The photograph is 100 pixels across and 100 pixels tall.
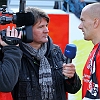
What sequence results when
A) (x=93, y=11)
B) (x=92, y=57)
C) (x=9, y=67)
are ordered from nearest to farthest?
(x=9, y=67), (x=92, y=57), (x=93, y=11)

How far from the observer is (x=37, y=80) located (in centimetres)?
262

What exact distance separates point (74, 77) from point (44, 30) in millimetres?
465

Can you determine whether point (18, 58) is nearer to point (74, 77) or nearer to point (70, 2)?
point (74, 77)

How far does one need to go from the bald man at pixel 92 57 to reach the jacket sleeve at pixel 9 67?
53cm

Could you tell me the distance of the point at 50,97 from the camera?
2615mm

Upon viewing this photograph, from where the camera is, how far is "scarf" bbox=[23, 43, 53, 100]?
261cm

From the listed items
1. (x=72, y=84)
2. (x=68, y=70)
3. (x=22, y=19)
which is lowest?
(x=72, y=84)

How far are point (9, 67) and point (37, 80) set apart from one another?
0.52 metres

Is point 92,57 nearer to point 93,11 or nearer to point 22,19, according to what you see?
point 93,11

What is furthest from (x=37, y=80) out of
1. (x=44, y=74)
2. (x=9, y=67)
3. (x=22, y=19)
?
(x=22, y=19)

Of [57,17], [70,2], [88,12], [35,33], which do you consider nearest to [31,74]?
[35,33]

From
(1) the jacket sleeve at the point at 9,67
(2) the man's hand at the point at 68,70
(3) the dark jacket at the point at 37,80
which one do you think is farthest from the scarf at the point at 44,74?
(1) the jacket sleeve at the point at 9,67

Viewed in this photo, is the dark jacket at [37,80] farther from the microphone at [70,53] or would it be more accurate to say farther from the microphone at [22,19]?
the microphone at [22,19]

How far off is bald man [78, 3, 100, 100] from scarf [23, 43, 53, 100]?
311mm
